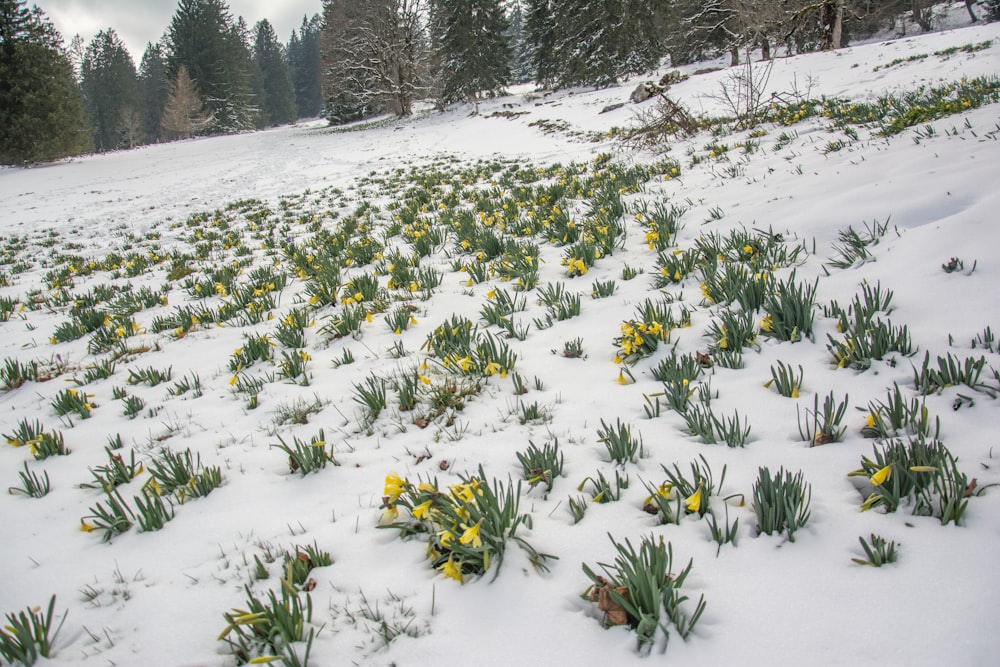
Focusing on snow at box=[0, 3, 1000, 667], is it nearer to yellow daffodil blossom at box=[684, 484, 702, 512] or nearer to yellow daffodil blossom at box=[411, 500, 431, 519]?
yellow daffodil blossom at box=[684, 484, 702, 512]

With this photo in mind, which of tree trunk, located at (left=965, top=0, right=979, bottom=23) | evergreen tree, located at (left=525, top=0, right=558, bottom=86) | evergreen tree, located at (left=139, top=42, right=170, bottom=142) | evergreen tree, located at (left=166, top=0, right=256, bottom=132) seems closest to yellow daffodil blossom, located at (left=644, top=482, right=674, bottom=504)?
evergreen tree, located at (left=525, top=0, right=558, bottom=86)

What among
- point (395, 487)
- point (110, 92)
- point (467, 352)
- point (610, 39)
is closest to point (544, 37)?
point (610, 39)

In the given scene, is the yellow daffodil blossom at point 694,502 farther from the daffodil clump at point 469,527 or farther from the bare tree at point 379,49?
the bare tree at point 379,49

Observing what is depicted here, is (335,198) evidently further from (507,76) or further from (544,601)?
(507,76)

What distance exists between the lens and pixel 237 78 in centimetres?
5922

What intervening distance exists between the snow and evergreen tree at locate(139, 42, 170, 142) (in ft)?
283

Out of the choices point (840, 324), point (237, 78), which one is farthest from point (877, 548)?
point (237, 78)

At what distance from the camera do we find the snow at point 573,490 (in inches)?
48.9

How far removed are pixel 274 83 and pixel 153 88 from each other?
756 inches

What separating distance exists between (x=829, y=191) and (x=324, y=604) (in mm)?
5091

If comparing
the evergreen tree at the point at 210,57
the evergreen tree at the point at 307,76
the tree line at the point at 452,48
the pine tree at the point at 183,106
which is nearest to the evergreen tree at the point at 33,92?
the tree line at the point at 452,48

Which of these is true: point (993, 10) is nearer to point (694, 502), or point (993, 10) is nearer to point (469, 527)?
point (694, 502)

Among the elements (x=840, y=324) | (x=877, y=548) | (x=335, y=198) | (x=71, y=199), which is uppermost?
(x=71, y=199)

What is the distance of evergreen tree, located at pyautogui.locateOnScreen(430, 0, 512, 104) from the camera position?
113 feet
